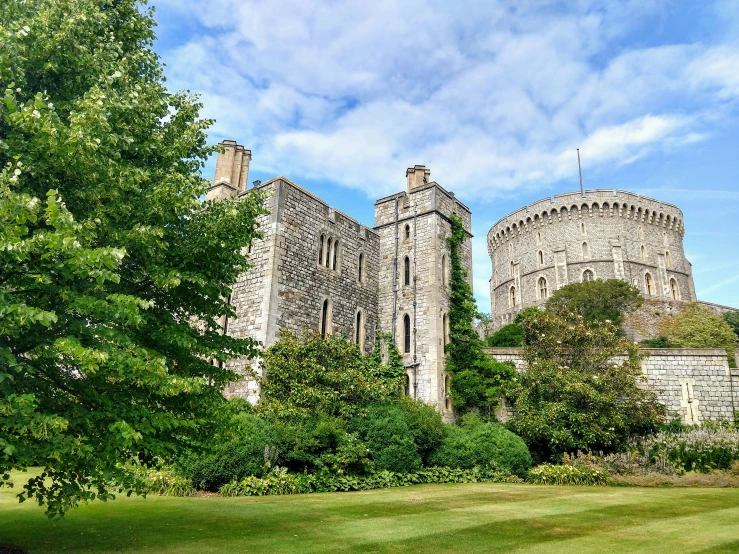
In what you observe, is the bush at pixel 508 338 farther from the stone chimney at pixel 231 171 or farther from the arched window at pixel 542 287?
the stone chimney at pixel 231 171

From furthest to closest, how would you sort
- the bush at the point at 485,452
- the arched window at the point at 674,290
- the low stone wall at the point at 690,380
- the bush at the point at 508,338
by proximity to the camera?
the arched window at the point at 674,290
the bush at the point at 508,338
the low stone wall at the point at 690,380
the bush at the point at 485,452

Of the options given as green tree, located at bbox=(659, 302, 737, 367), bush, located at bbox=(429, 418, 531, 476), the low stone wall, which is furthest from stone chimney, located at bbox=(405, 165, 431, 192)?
green tree, located at bbox=(659, 302, 737, 367)

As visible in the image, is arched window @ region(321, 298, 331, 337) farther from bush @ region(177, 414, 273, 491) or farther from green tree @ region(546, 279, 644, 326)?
green tree @ region(546, 279, 644, 326)

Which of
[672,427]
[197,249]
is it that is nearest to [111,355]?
[197,249]

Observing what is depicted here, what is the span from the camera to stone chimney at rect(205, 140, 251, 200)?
21.1 meters

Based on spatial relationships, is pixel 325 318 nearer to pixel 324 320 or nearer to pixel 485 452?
pixel 324 320

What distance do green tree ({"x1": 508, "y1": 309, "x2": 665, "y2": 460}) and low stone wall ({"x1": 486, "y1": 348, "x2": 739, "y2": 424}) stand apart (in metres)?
1.01

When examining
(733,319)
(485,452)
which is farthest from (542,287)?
(485,452)

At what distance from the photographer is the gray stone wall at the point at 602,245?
53219 millimetres

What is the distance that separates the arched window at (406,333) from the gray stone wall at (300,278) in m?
1.45

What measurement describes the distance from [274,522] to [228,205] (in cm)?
550

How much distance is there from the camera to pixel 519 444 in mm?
17578

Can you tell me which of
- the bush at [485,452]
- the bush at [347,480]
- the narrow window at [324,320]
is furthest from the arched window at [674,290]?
the narrow window at [324,320]

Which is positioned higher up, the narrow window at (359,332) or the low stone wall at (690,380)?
the narrow window at (359,332)
